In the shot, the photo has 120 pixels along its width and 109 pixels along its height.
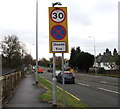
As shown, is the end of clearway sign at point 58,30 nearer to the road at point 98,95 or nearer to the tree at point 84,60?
the road at point 98,95

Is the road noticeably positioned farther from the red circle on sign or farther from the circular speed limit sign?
the circular speed limit sign

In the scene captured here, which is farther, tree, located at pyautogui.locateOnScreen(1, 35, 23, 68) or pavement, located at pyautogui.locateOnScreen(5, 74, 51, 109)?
tree, located at pyautogui.locateOnScreen(1, 35, 23, 68)

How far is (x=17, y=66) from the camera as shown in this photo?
38.9 meters

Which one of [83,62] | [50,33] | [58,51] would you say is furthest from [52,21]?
[83,62]

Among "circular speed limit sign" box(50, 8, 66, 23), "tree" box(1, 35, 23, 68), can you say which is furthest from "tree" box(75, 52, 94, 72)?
"circular speed limit sign" box(50, 8, 66, 23)

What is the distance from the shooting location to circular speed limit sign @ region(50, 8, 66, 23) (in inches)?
336

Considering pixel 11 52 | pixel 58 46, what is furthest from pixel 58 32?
pixel 11 52

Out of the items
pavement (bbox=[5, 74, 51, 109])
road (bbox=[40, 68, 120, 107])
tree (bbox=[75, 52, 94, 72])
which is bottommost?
road (bbox=[40, 68, 120, 107])

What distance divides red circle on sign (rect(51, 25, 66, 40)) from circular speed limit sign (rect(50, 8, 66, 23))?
0.25 meters

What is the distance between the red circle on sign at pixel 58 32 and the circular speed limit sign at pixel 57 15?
249 millimetres

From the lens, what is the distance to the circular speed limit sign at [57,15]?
8.55 meters

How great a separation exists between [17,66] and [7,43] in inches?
195

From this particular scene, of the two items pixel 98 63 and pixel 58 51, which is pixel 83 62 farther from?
pixel 58 51

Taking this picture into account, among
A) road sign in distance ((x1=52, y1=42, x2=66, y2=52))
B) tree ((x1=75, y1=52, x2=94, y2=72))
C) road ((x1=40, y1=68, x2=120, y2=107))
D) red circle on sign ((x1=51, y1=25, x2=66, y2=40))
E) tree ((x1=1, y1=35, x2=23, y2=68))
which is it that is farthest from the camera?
tree ((x1=75, y1=52, x2=94, y2=72))
